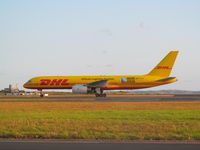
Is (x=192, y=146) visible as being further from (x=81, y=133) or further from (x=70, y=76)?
(x=70, y=76)

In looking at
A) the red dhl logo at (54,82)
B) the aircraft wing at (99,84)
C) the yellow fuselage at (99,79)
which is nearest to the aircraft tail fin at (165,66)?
the yellow fuselage at (99,79)

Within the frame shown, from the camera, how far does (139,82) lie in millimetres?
51219

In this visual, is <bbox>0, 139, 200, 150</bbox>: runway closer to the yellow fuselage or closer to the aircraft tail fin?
the yellow fuselage

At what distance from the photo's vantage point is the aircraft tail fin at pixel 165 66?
2104 inches

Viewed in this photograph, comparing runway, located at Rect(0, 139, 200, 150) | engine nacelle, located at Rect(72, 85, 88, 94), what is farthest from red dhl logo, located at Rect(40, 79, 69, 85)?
runway, located at Rect(0, 139, 200, 150)

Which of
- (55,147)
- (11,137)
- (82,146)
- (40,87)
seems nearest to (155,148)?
(82,146)

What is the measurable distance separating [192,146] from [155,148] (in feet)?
3.81

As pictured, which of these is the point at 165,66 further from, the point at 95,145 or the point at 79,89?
the point at 95,145

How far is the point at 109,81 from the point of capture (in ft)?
171

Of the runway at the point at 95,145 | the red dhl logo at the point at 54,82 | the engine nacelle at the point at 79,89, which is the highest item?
the red dhl logo at the point at 54,82

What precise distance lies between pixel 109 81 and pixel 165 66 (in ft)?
32.4

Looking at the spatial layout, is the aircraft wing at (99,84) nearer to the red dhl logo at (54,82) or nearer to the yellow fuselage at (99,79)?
the yellow fuselage at (99,79)

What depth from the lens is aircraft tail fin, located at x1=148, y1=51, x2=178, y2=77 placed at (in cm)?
5344

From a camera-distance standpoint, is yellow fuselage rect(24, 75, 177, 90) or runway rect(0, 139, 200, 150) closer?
runway rect(0, 139, 200, 150)
